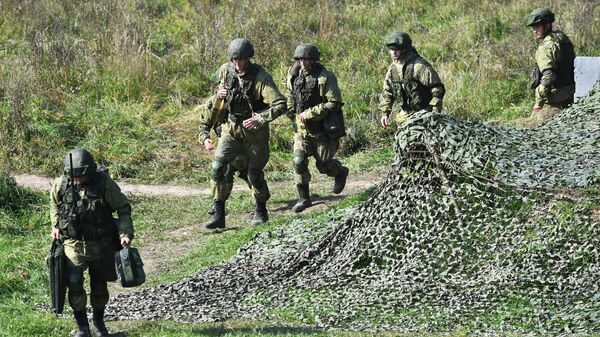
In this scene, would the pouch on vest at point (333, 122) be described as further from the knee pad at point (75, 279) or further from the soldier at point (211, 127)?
the knee pad at point (75, 279)

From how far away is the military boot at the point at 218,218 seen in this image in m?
12.7

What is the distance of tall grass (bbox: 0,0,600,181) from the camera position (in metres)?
16.1

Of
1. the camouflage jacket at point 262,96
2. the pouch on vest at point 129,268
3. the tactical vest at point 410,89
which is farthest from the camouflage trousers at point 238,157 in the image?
the pouch on vest at point 129,268

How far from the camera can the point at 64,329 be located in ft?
31.2

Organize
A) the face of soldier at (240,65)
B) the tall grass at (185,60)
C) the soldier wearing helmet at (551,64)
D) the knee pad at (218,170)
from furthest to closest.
→ the tall grass at (185,60)
the soldier wearing helmet at (551,64)
the knee pad at (218,170)
the face of soldier at (240,65)

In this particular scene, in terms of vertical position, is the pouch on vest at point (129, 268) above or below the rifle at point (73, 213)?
below

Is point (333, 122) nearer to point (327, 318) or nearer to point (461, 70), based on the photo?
point (327, 318)

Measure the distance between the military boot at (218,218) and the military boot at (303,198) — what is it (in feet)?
2.93

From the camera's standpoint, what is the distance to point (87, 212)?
8.88 m

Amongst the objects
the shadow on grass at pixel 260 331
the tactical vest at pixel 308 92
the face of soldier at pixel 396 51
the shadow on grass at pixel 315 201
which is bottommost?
the shadow on grass at pixel 260 331

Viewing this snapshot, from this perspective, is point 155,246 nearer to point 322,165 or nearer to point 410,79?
point 322,165

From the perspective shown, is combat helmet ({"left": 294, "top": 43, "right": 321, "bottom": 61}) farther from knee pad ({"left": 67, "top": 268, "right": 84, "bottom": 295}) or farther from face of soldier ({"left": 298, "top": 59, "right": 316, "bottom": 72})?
knee pad ({"left": 67, "top": 268, "right": 84, "bottom": 295})

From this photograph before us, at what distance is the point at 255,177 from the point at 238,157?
0.31 metres

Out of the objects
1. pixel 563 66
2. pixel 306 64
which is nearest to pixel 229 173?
pixel 306 64
